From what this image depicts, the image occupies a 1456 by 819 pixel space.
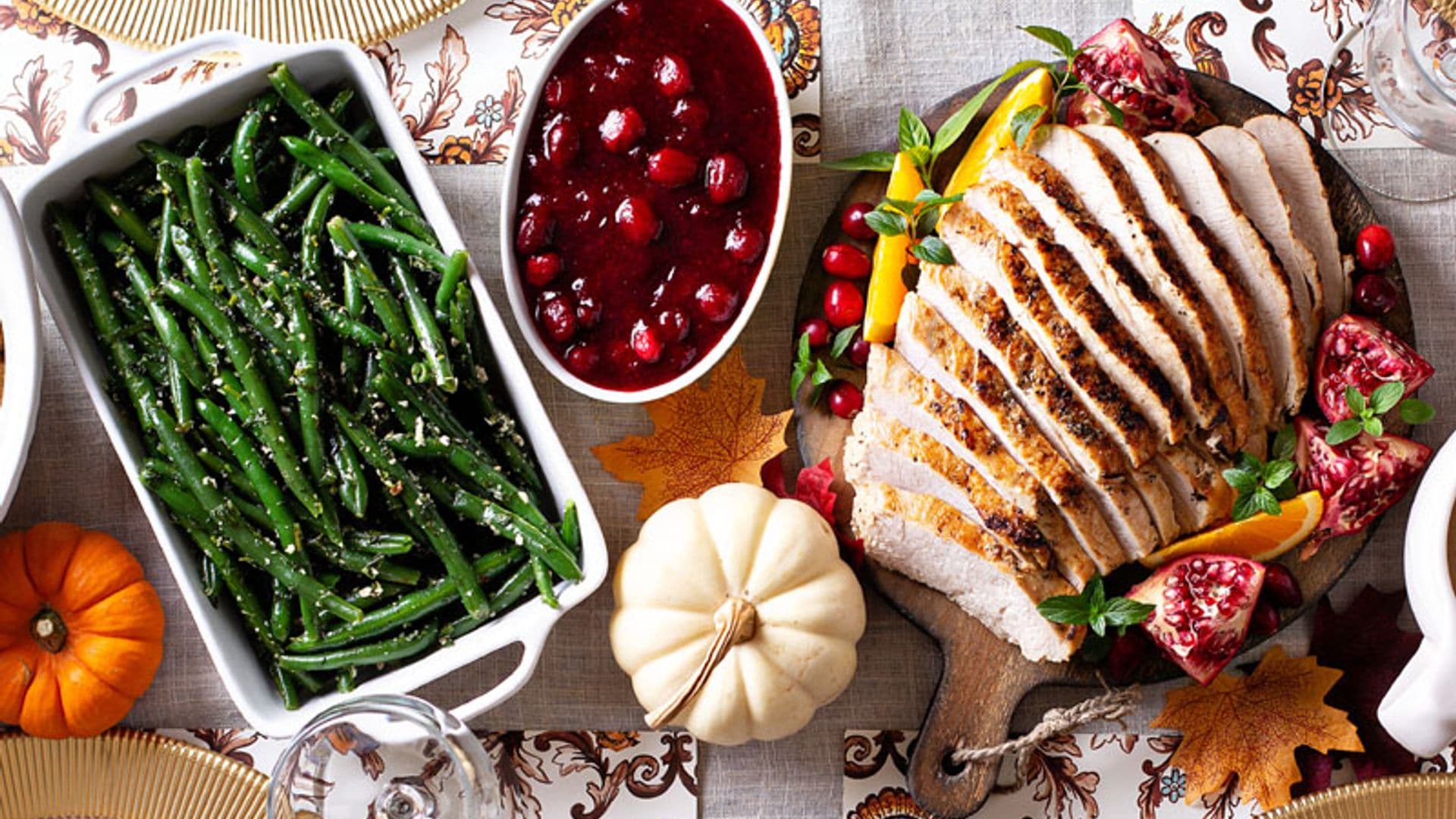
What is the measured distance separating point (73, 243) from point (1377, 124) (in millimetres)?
2887

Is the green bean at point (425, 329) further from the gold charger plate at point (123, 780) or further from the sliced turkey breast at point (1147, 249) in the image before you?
the sliced turkey breast at point (1147, 249)

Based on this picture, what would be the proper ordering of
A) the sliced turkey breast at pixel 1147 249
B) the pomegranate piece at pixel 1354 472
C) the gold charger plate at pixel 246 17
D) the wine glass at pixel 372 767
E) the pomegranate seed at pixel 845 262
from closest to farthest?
the wine glass at pixel 372 767 < the sliced turkey breast at pixel 1147 249 < the pomegranate piece at pixel 1354 472 < the pomegranate seed at pixel 845 262 < the gold charger plate at pixel 246 17

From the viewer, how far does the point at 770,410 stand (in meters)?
2.99

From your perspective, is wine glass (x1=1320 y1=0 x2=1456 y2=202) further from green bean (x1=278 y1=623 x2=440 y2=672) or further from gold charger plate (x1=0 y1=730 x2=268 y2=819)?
gold charger plate (x1=0 y1=730 x2=268 y2=819)

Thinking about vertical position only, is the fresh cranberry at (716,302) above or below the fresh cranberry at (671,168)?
below

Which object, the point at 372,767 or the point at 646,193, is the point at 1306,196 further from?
the point at 372,767

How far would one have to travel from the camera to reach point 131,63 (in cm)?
303

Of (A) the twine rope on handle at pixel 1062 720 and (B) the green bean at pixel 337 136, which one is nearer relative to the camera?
(B) the green bean at pixel 337 136

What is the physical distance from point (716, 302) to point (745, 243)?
140mm

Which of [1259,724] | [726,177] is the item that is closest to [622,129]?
[726,177]

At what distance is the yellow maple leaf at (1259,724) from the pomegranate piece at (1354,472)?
329 millimetres

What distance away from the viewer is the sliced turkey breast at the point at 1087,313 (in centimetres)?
265

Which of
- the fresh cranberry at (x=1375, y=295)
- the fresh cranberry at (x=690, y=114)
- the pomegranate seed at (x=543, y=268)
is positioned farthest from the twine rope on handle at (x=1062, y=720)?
the fresh cranberry at (x=690, y=114)

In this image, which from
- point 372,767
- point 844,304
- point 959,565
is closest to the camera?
point 372,767
